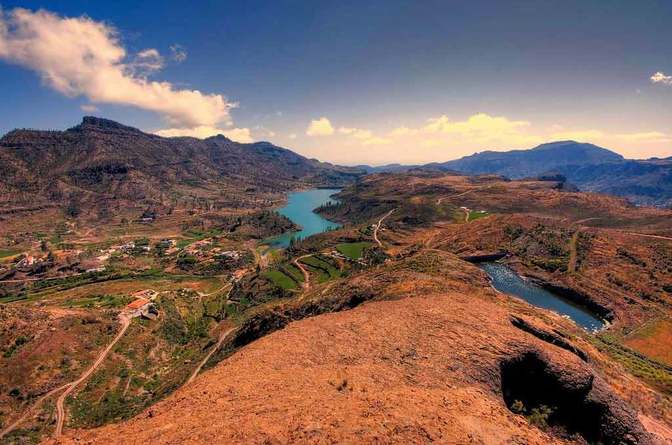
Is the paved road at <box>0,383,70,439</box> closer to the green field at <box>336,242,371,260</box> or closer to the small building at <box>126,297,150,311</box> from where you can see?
the small building at <box>126,297,150,311</box>

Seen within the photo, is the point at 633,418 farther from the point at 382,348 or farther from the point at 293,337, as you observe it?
the point at 293,337

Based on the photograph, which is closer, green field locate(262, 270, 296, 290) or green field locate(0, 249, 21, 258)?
green field locate(262, 270, 296, 290)

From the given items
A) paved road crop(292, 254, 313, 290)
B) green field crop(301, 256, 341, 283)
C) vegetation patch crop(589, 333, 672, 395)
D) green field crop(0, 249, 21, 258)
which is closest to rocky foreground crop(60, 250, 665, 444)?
vegetation patch crop(589, 333, 672, 395)

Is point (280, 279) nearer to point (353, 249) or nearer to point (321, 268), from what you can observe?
point (321, 268)

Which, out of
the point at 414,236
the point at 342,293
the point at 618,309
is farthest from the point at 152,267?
the point at 618,309

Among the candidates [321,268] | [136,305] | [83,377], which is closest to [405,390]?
[83,377]

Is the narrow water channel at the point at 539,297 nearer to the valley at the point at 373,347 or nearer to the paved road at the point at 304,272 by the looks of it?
the valley at the point at 373,347
